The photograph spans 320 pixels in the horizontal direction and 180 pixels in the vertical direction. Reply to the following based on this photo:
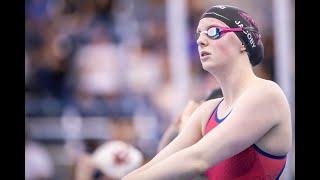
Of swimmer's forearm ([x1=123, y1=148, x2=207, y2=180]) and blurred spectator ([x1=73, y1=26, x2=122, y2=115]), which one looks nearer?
swimmer's forearm ([x1=123, y1=148, x2=207, y2=180])

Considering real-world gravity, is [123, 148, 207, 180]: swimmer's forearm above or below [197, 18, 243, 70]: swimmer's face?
below

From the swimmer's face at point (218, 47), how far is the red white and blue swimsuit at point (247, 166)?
253mm

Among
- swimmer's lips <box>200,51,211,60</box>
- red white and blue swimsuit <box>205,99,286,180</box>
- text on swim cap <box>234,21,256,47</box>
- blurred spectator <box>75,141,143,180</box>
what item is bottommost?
blurred spectator <box>75,141,143,180</box>

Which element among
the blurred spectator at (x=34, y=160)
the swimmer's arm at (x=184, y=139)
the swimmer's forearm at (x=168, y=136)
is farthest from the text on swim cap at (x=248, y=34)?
the blurred spectator at (x=34, y=160)

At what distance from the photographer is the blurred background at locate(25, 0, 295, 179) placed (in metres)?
3.01

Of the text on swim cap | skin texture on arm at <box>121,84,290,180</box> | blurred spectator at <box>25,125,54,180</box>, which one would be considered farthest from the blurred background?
skin texture on arm at <box>121,84,290,180</box>

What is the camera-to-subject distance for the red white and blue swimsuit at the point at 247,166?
2.49 meters

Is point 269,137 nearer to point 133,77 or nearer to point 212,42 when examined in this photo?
point 212,42

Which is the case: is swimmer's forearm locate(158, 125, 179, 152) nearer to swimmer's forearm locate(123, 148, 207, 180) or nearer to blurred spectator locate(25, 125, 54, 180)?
swimmer's forearm locate(123, 148, 207, 180)

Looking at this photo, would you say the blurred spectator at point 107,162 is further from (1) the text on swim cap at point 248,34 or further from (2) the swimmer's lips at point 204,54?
(1) the text on swim cap at point 248,34

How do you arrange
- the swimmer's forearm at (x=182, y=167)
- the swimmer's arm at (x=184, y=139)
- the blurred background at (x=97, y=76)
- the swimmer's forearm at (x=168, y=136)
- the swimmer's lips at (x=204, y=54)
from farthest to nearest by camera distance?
the blurred background at (x=97, y=76) < the swimmer's forearm at (x=168, y=136) < the swimmer's lips at (x=204, y=54) < the swimmer's arm at (x=184, y=139) < the swimmer's forearm at (x=182, y=167)

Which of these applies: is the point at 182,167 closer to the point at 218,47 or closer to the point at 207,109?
the point at 207,109

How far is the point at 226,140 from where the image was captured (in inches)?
95.4
